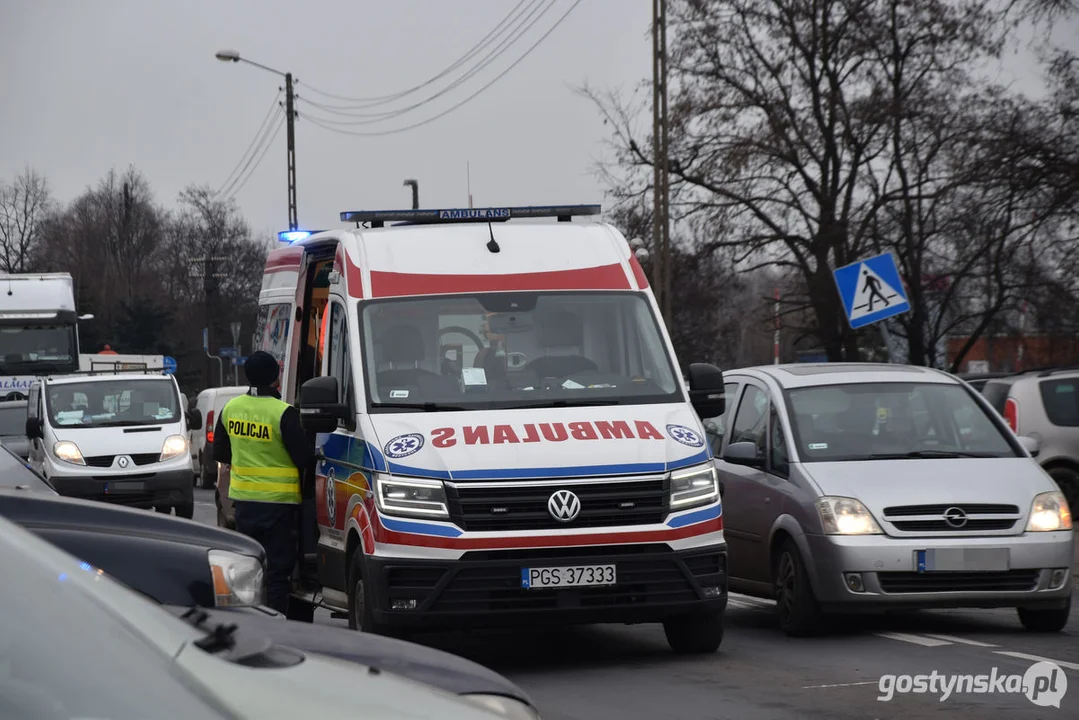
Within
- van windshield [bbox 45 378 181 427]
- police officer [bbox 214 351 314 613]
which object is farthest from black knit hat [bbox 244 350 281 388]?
van windshield [bbox 45 378 181 427]

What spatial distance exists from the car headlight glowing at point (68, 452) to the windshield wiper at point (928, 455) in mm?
14386

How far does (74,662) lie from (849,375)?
8922 millimetres

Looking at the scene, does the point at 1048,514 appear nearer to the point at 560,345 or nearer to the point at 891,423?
the point at 891,423

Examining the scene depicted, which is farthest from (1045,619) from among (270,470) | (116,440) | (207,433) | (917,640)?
(207,433)

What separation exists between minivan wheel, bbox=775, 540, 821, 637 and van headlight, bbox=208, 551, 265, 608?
4.22 meters

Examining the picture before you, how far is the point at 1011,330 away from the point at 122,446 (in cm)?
1841

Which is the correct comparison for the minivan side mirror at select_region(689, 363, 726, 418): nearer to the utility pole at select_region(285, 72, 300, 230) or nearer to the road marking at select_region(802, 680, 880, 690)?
the road marking at select_region(802, 680, 880, 690)

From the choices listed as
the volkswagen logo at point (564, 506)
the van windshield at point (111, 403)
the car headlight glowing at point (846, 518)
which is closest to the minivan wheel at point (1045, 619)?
the car headlight glowing at point (846, 518)

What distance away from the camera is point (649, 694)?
7.84m

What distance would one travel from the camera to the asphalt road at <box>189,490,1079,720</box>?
7332 mm

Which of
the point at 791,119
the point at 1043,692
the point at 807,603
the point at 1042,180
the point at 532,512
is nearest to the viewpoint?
the point at 1043,692

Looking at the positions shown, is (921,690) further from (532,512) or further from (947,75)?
(947,75)

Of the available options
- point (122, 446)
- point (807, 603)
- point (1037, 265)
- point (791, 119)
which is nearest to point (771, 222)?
point (791, 119)

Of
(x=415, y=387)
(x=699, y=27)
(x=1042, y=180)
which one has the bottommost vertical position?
(x=415, y=387)
